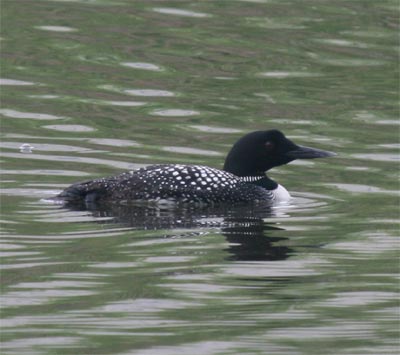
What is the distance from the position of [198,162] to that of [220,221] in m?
2.04

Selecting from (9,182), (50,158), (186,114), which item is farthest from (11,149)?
(186,114)

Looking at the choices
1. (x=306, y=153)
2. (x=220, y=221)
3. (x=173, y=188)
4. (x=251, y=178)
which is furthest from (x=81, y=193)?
(x=306, y=153)

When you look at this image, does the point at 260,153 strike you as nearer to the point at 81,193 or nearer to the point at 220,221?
the point at 220,221

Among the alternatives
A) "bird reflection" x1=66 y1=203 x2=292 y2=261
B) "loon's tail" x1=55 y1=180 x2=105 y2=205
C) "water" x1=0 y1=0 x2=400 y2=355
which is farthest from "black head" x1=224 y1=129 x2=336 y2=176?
"loon's tail" x1=55 y1=180 x2=105 y2=205

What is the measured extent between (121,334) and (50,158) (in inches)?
210

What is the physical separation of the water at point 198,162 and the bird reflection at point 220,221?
0.03m

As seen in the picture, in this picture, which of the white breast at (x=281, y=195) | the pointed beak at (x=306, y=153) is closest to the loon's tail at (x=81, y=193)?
the white breast at (x=281, y=195)

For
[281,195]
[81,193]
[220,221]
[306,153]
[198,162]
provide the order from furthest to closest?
1. [198,162]
2. [306,153]
3. [281,195]
4. [81,193]
5. [220,221]

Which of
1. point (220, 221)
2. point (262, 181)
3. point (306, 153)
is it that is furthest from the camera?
point (306, 153)

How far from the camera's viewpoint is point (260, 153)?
39.3 ft

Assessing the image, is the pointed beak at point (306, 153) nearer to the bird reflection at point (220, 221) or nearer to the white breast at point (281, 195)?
the white breast at point (281, 195)

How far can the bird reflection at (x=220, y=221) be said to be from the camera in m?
10.0

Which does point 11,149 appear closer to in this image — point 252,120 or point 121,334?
point 252,120

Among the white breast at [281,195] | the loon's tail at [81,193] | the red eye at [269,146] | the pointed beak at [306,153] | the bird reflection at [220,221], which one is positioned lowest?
the bird reflection at [220,221]
